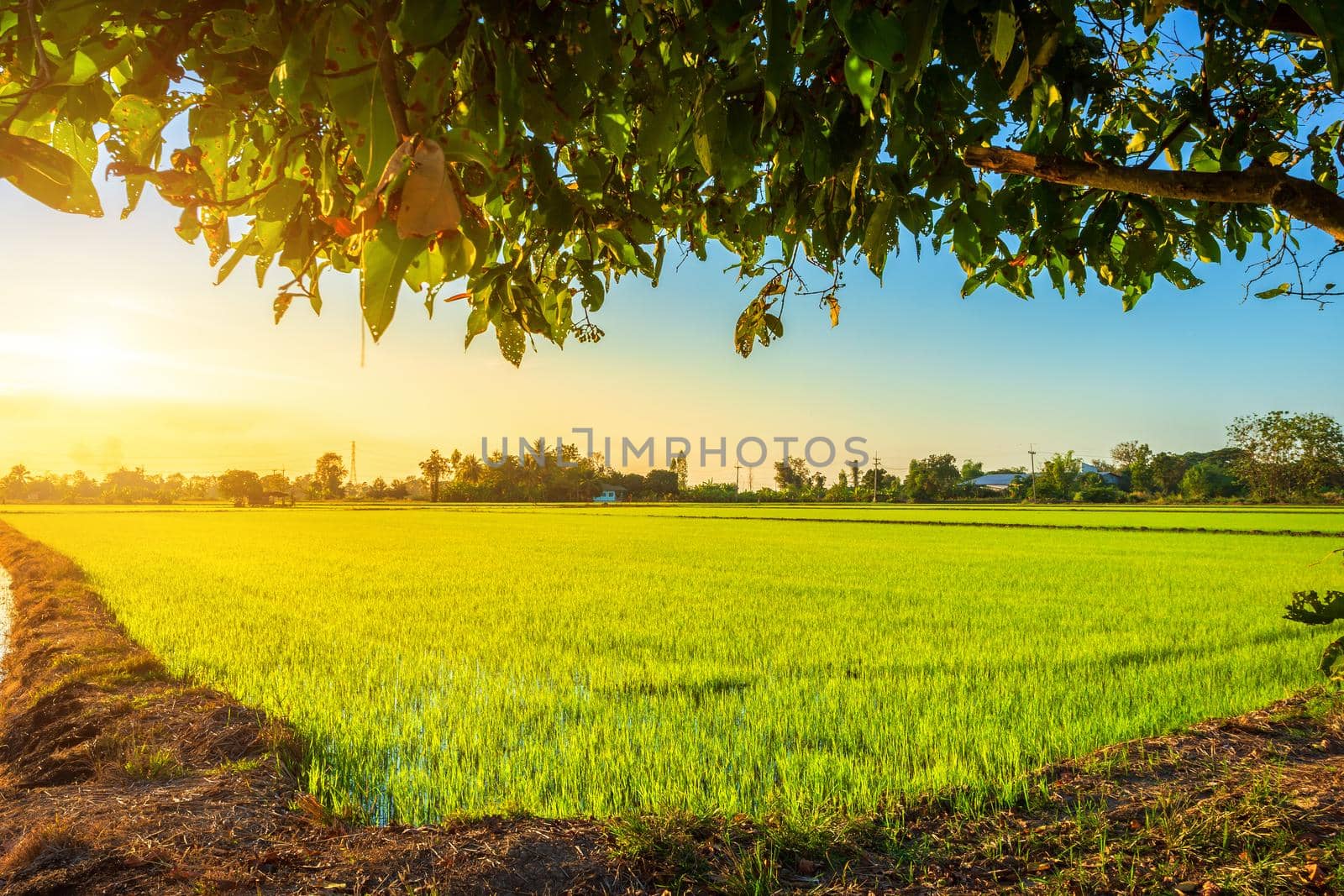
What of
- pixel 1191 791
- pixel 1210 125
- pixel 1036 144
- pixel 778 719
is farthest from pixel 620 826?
pixel 1210 125

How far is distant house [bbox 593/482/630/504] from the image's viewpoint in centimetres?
8266

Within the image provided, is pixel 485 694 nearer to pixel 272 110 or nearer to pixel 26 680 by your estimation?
pixel 26 680

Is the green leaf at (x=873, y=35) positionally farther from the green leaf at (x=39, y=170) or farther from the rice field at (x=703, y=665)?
the rice field at (x=703, y=665)

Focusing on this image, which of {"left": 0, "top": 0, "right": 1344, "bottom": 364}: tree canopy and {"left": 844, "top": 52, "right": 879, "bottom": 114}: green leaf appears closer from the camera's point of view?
{"left": 0, "top": 0, "right": 1344, "bottom": 364}: tree canopy

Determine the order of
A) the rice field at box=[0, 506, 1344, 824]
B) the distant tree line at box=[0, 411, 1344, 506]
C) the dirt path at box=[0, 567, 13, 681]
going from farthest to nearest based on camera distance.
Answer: the distant tree line at box=[0, 411, 1344, 506]
the dirt path at box=[0, 567, 13, 681]
the rice field at box=[0, 506, 1344, 824]

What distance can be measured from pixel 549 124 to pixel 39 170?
53cm

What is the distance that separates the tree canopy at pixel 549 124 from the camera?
63 cm

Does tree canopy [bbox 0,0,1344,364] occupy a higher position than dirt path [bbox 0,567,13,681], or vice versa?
tree canopy [bbox 0,0,1344,364]

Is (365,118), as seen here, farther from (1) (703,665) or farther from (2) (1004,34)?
(1) (703,665)

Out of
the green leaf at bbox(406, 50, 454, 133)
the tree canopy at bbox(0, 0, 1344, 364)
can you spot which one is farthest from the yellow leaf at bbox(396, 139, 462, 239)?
the green leaf at bbox(406, 50, 454, 133)

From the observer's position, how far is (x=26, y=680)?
6090mm

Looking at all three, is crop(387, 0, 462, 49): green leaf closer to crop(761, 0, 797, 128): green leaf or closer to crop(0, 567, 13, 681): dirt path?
crop(761, 0, 797, 128): green leaf

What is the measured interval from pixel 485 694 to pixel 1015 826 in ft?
12.9

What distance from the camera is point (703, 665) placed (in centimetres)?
647
